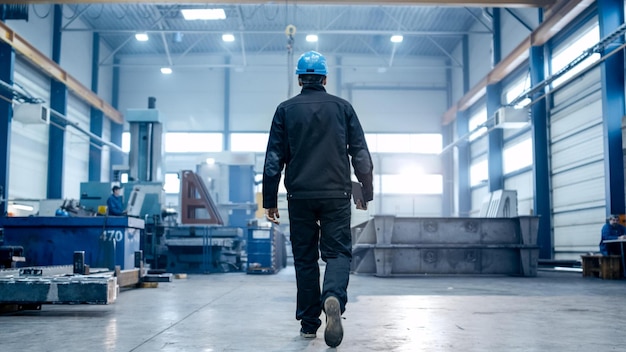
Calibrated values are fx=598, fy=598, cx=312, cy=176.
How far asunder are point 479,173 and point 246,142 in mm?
8970

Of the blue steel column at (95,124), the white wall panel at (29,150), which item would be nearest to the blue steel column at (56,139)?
the white wall panel at (29,150)

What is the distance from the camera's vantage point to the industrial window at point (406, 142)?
78.2 feet

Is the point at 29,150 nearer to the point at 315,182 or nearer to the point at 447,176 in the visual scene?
the point at 447,176

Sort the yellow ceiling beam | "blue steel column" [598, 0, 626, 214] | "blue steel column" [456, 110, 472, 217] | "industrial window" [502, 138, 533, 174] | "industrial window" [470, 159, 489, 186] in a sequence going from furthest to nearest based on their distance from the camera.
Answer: "blue steel column" [456, 110, 472, 217] → "industrial window" [470, 159, 489, 186] → "industrial window" [502, 138, 533, 174] → the yellow ceiling beam → "blue steel column" [598, 0, 626, 214]

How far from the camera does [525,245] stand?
9938mm

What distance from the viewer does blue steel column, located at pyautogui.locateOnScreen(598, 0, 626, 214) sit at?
446 inches

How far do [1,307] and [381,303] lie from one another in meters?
3.03

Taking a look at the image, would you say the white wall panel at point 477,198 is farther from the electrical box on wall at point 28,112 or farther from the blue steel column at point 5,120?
the blue steel column at point 5,120

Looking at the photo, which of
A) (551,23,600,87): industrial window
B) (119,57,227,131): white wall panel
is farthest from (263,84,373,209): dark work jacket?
(119,57,227,131): white wall panel

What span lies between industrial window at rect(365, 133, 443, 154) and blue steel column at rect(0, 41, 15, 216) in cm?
1327

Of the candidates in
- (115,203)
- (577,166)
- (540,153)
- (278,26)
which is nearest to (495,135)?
(540,153)

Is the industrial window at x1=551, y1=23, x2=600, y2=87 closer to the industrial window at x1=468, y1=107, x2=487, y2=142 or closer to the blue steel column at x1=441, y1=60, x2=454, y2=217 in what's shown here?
the industrial window at x1=468, y1=107, x2=487, y2=142

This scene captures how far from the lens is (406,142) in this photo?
944 inches

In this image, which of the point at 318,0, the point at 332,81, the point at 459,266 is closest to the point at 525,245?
the point at 459,266
